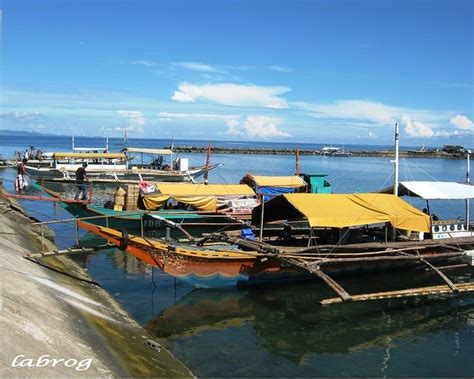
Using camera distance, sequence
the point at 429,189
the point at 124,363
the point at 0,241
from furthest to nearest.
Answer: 1. the point at 429,189
2. the point at 0,241
3. the point at 124,363

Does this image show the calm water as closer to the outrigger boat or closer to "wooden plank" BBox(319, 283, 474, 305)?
"wooden plank" BBox(319, 283, 474, 305)

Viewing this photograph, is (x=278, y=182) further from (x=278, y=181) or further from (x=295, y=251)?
(x=295, y=251)

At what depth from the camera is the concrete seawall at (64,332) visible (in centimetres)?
811

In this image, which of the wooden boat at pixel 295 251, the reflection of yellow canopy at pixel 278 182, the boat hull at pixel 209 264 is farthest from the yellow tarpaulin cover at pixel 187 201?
the boat hull at pixel 209 264

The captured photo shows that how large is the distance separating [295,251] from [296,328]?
3156 millimetres

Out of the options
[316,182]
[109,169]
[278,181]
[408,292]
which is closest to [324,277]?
[408,292]

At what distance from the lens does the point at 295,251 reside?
16703 mm

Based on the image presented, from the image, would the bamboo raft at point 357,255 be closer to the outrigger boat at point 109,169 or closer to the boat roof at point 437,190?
the boat roof at point 437,190

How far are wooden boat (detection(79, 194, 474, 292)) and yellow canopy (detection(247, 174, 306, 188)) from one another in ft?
32.8

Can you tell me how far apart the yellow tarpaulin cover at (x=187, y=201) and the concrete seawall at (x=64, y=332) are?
35.5 ft

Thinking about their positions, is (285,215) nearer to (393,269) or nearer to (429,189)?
(393,269)

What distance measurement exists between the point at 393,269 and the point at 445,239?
3.02 meters

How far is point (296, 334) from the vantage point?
13.9 metres

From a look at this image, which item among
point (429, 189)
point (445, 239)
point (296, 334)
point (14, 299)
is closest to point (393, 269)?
point (445, 239)
